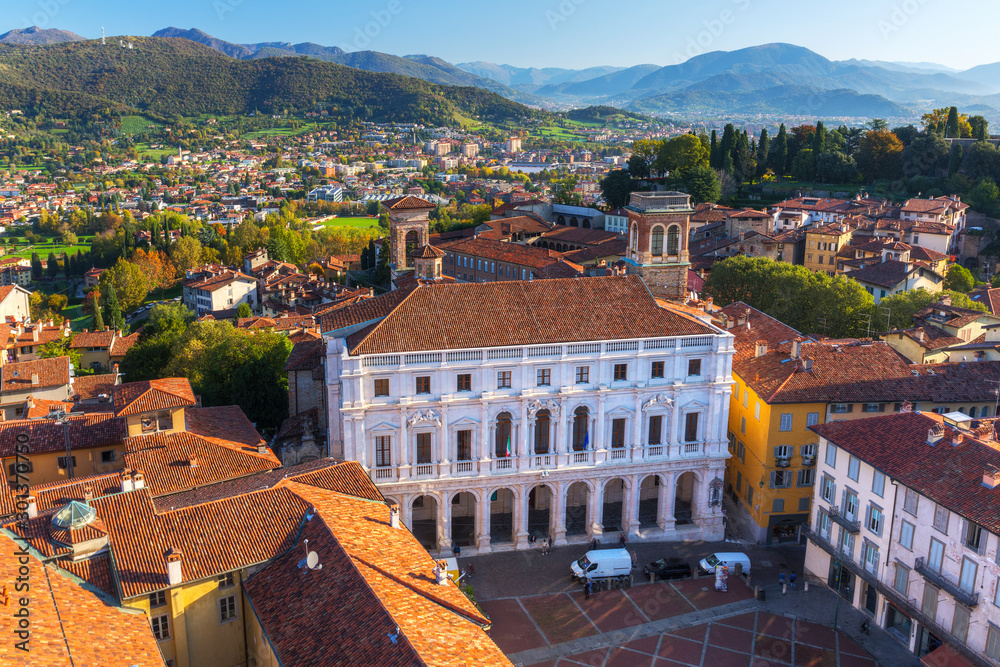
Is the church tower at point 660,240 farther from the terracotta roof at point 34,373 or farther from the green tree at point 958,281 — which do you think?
the green tree at point 958,281

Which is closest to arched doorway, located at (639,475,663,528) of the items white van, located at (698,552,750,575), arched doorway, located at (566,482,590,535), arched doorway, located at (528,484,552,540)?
arched doorway, located at (566,482,590,535)

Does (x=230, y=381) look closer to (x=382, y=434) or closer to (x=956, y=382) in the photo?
(x=382, y=434)

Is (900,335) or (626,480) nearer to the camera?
(626,480)

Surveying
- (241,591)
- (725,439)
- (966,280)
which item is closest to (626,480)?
(725,439)

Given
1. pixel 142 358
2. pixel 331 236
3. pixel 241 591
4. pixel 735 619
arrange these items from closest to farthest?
pixel 241 591
pixel 735 619
pixel 142 358
pixel 331 236

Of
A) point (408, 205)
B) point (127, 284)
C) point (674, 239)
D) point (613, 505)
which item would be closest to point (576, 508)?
point (613, 505)

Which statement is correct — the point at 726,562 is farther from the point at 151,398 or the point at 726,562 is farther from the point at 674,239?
the point at 151,398
